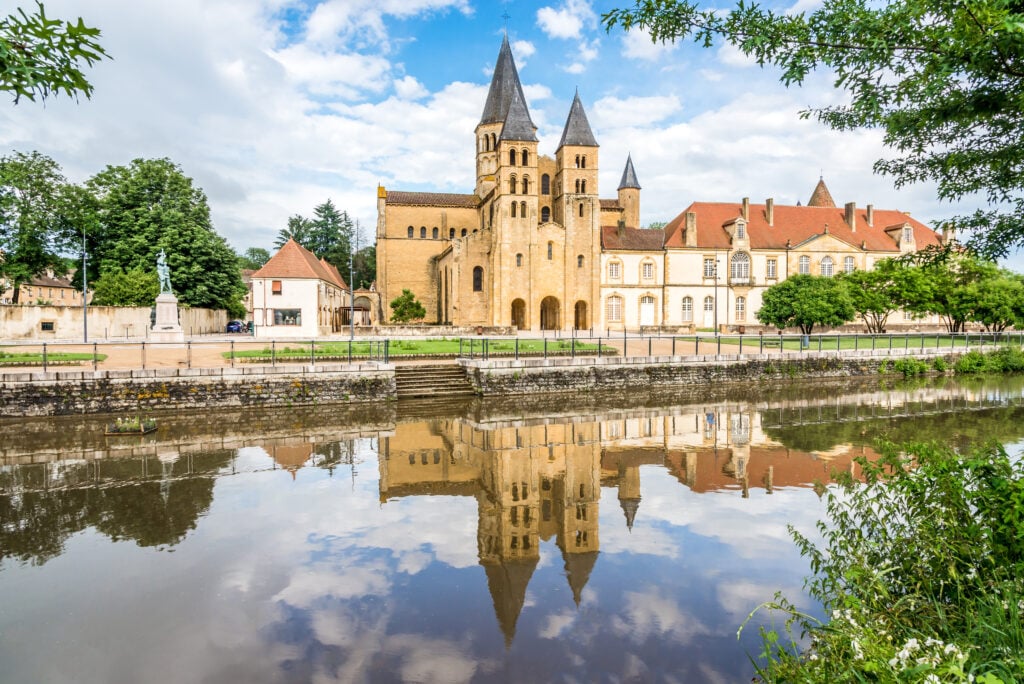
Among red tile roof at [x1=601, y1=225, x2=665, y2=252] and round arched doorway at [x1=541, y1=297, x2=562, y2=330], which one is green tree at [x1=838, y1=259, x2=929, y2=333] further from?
round arched doorway at [x1=541, y1=297, x2=562, y2=330]

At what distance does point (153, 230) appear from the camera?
39500mm

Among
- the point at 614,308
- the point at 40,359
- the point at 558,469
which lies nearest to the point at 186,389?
the point at 40,359

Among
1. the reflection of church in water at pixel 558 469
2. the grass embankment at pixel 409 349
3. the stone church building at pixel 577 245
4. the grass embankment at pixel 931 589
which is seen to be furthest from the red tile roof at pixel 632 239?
the grass embankment at pixel 931 589

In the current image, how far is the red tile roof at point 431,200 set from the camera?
5206cm

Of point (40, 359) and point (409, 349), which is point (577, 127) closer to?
point (409, 349)

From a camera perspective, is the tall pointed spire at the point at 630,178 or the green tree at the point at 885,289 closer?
the green tree at the point at 885,289

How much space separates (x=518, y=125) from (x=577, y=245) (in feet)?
32.6

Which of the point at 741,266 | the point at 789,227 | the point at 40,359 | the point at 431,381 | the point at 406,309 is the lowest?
the point at 431,381

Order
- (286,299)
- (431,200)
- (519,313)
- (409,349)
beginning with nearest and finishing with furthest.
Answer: (409,349)
(286,299)
(519,313)
(431,200)

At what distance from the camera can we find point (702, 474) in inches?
422

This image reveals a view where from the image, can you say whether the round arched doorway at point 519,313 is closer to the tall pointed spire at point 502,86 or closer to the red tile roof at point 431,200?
the red tile roof at point 431,200

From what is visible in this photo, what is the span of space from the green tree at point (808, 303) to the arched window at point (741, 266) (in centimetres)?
1425

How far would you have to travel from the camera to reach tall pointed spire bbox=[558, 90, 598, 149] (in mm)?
45781

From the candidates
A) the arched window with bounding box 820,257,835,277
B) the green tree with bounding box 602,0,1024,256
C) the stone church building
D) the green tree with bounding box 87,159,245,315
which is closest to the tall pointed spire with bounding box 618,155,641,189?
the stone church building
